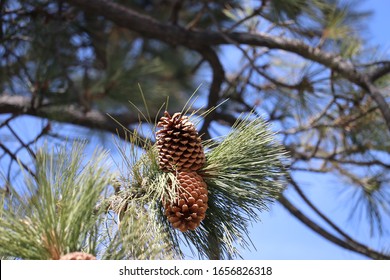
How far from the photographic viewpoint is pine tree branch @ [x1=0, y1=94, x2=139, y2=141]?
189cm

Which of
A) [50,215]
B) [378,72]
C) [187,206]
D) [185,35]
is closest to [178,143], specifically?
[187,206]

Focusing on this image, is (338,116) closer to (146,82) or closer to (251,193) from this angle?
(146,82)

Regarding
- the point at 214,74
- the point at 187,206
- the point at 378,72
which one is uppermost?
the point at 214,74

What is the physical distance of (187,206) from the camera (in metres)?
0.90

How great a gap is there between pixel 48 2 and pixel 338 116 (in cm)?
95

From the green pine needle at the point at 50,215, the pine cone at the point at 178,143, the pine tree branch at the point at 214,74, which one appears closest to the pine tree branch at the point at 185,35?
the pine tree branch at the point at 214,74

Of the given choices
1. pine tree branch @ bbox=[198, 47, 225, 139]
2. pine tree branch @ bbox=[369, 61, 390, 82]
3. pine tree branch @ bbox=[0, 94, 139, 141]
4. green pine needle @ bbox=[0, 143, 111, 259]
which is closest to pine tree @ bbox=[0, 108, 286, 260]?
green pine needle @ bbox=[0, 143, 111, 259]

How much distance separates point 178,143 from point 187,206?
0.29ft

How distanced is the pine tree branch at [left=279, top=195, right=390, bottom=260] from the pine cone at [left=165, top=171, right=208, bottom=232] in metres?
0.87

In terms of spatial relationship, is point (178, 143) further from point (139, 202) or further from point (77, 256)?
point (77, 256)

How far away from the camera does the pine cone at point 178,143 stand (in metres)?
0.92

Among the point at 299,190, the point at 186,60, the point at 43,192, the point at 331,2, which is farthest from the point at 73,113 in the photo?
the point at 186,60

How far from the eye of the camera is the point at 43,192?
802mm

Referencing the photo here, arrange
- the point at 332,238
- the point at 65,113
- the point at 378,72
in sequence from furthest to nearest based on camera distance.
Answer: the point at 65,113, the point at 332,238, the point at 378,72
